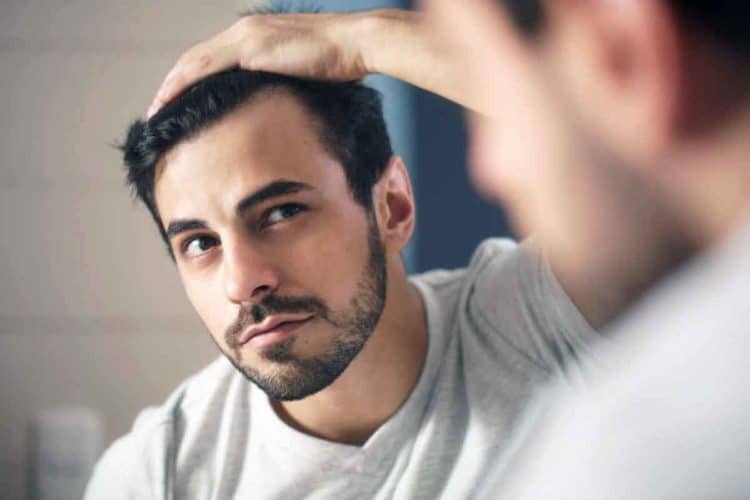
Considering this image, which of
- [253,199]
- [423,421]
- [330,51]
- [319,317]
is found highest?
[330,51]

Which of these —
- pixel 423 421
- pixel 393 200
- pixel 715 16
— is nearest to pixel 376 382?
pixel 423 421

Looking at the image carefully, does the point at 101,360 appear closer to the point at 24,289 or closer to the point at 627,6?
the point at 24,289

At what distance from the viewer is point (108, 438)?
71 centimetres

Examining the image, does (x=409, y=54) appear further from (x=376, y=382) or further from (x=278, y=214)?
(x=376, y=382)

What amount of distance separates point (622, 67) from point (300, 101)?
30 cm

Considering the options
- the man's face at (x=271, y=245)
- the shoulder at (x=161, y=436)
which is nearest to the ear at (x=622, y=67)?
the man's face at (x=271, y=245)

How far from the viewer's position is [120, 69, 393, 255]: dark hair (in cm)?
67

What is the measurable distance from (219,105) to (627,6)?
0.34 metres

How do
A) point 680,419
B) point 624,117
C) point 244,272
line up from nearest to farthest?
point 680,419, point 624,117, point 244,272

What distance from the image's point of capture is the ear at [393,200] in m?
0.70

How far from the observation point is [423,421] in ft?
2.23

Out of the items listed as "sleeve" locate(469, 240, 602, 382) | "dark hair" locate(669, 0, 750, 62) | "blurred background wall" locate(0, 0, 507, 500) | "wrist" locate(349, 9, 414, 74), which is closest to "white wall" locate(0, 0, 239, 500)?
"blurred background wall" locate(0, 0, 507, 500)

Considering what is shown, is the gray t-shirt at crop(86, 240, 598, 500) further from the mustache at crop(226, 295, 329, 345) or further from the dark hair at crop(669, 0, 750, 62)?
the dark hair at crop(669, 0, 750, 62)

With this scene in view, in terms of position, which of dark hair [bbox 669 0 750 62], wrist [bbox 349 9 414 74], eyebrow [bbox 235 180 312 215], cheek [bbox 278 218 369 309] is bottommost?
cheek [bbox 278 218 369 309]
